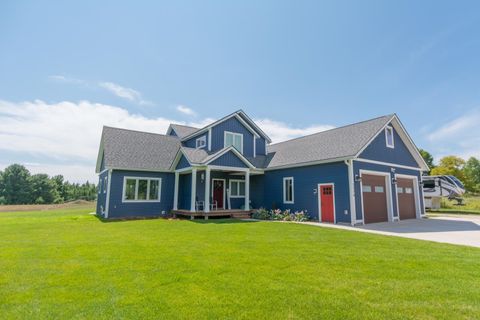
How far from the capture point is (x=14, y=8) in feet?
28.5

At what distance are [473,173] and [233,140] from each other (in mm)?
70254

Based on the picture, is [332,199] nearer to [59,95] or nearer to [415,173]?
[415,173]

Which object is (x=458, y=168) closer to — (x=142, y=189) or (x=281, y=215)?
(x=281, y=215)

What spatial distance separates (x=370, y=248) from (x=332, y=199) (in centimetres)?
699

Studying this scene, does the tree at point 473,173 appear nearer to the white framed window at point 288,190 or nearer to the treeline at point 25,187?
the white framed window at point 288,190

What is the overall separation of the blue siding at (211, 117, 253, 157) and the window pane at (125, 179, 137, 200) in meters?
5.41

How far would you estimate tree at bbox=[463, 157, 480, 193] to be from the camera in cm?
5344

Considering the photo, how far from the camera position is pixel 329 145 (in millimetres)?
15328

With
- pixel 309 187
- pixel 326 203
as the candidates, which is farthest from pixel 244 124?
pixel 326 203

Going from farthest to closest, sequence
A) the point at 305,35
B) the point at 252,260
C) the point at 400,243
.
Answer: the point at 305,35 → the point at 400,243 → the point at 252,260

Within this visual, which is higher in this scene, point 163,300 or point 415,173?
point 415,173

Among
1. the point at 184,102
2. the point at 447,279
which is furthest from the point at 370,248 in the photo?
the point at 184,102

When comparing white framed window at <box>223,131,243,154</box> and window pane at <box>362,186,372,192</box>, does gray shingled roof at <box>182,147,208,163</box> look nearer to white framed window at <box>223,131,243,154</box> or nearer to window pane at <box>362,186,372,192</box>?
white framed window at <box>223,131,243,154</box>

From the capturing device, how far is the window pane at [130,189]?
15477 millimetres
